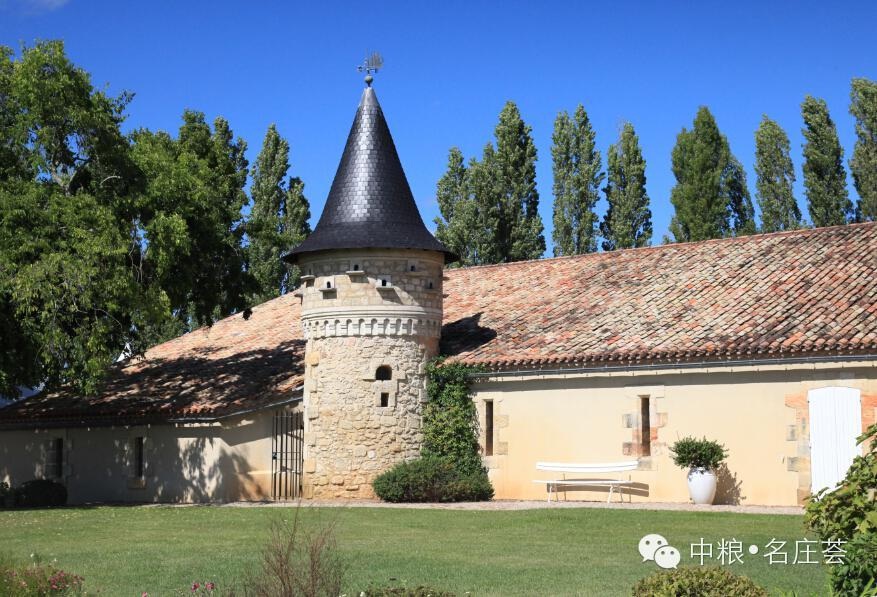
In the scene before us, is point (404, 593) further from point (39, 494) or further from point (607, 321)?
point (39, 494)

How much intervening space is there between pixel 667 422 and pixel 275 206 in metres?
23.9

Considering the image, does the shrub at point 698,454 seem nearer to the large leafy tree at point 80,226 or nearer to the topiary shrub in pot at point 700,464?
the topiary shrub in pot at point 700,464

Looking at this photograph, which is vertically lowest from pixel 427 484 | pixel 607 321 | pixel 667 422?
pixel 427 484

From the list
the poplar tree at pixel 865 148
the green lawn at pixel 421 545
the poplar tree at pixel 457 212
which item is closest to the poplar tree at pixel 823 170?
the poplar tree at pixel 865 148

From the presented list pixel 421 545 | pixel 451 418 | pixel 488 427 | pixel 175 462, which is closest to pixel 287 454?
pixel 175 462

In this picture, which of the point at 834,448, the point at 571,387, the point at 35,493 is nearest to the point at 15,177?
the point at 35,493

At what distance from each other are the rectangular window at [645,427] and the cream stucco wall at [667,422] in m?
0.10

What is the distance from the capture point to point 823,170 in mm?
38438

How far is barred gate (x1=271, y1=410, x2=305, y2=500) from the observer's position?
25.4m

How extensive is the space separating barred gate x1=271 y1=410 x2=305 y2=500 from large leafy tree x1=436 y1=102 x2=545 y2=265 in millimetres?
14658

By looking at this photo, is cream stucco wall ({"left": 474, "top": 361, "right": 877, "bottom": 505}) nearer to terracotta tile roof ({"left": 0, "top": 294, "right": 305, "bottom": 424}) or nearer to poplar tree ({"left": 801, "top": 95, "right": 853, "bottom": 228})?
terracotta tile roof ({"left": 0, "top": 294, "right": 305, "bottom": 424})

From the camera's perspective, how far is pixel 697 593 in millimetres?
7969

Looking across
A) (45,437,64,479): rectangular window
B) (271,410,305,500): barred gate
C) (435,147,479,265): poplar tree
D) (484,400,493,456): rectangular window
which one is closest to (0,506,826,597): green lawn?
(271,410,305,500): barred gate

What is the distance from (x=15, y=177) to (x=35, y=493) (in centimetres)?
777
